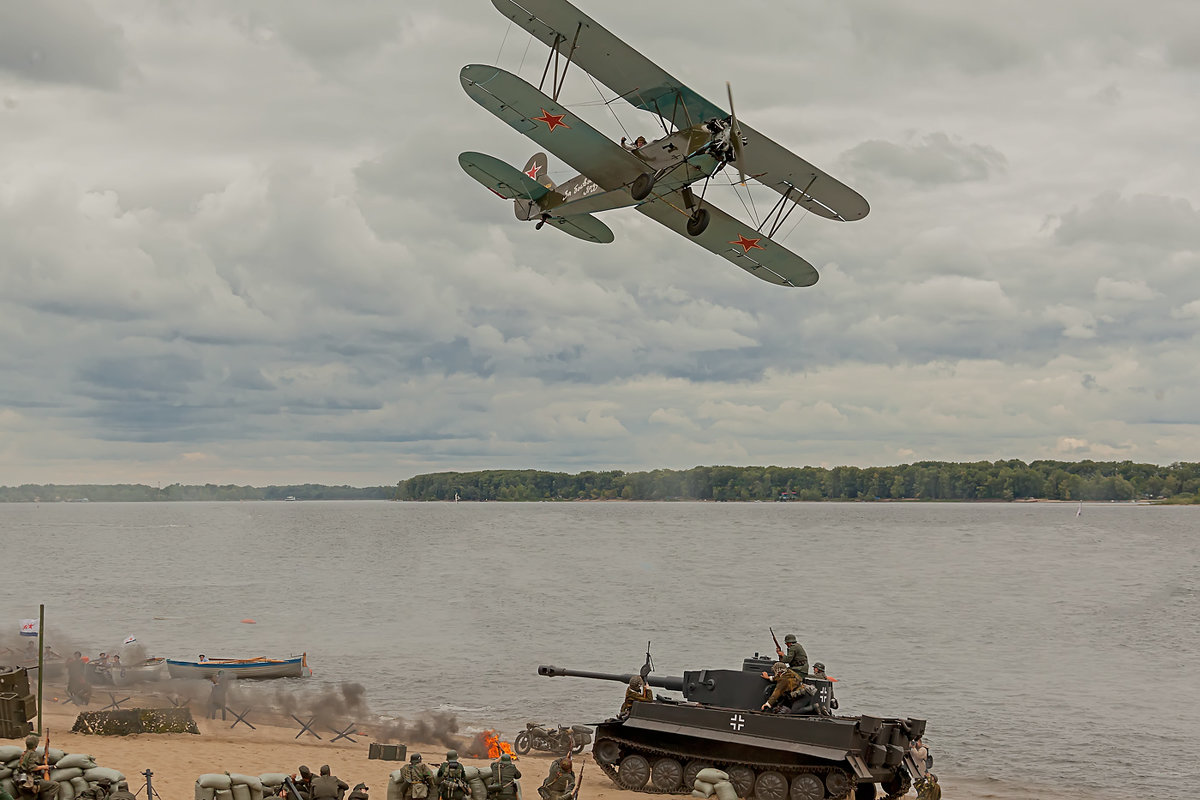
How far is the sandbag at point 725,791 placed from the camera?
20281 mm

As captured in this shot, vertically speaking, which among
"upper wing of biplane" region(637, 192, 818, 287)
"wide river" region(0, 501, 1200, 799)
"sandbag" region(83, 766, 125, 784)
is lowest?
"wide river" region(0, 501, 1200, 799)

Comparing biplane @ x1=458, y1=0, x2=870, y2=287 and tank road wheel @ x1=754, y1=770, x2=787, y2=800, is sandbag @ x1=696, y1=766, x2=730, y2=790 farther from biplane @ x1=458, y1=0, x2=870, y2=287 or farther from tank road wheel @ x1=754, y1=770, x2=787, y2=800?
biplane @ x1=458, y1=0, x2=870, y2=287

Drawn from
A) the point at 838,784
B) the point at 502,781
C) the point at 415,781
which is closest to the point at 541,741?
the point at 838,784

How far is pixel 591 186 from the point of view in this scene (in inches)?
951

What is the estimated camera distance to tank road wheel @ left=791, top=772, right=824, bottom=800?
19781 millimetres

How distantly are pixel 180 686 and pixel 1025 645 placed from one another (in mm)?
36202

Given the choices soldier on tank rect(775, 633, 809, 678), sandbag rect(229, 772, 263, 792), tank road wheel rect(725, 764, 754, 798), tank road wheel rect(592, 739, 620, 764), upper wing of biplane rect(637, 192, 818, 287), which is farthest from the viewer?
upper wing of biplane rect(637, 192, 818, 287)

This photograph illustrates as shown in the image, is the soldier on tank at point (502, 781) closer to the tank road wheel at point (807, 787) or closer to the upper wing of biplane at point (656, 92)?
the tank road wheel at point (807, 787)

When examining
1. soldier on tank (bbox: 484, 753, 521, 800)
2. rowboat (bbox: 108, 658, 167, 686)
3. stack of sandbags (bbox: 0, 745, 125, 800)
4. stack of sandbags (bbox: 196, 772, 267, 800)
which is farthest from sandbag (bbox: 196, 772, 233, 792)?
rowboat (bbox: 108, 658, 167, 686)

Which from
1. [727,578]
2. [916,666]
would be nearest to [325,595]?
[727,578]

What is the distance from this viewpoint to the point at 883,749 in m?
19.9

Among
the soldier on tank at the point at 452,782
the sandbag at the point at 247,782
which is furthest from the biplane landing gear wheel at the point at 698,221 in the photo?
the sandbag at the point at 247,782

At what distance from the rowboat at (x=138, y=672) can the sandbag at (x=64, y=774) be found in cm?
2087

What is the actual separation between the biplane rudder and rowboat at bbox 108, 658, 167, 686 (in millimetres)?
21128
